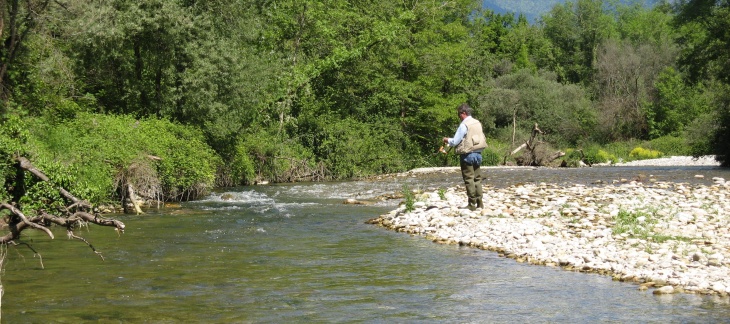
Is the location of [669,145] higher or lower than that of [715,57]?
lower

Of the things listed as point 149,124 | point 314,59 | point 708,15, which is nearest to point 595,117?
point 708,15

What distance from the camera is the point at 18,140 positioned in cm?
1487

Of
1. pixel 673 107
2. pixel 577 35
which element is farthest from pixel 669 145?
pixel 577 35

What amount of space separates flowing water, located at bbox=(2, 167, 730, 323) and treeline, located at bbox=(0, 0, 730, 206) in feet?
10.7

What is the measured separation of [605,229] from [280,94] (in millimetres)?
22913

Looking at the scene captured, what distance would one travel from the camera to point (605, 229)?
1305 cm

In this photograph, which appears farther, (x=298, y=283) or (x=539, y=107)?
(x=539, y=107)

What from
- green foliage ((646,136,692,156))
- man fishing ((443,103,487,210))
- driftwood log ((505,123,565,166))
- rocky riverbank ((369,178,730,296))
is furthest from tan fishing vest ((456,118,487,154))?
green foliage ((646,136,692,156))

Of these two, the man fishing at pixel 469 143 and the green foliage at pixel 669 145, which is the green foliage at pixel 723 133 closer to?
the green foliage at pixel 669 145

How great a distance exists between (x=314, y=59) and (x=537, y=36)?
147 ft

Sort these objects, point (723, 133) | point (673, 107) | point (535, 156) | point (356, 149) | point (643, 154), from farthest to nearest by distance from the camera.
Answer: point (673, 107) < point (643, 154) < point (535, 156) < point (356, 149) < point (723, 133)

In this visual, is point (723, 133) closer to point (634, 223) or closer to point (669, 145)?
point (669, 145)

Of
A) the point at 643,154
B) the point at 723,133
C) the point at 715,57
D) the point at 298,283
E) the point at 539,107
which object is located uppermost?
the point at 715,57

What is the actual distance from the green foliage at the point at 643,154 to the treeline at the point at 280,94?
2.13 m
